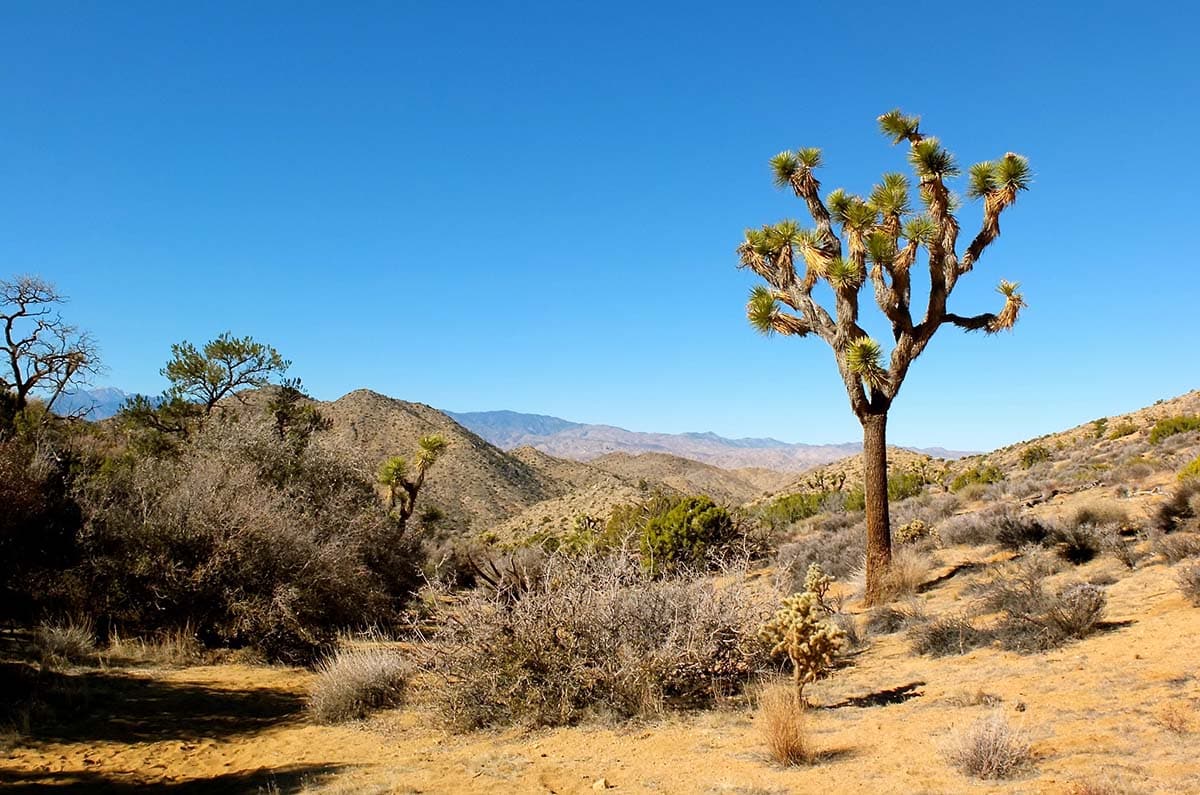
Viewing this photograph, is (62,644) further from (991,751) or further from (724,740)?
(991,751)

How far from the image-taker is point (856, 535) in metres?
16.8

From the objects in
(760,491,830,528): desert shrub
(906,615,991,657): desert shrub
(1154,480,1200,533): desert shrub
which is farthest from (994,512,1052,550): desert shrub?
(760,491,830,528): desert shrub

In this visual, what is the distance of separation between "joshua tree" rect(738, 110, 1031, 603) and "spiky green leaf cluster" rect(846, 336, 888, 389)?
0.05 ft

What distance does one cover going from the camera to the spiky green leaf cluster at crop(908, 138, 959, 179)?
1190 centimetres

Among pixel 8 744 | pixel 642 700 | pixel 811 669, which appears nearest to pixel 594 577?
pixel 642 700

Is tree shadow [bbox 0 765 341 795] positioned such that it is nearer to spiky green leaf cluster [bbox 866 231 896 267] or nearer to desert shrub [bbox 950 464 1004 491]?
spiky green leaf cluster [bbox 866 231 896 267]

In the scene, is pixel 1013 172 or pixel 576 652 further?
pixel 1013 172

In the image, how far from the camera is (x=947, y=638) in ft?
27.7


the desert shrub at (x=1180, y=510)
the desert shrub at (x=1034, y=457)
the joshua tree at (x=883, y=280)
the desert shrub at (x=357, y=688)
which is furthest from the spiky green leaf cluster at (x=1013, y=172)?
the desert shrub at (x=1034, y=457)

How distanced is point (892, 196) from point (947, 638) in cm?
722

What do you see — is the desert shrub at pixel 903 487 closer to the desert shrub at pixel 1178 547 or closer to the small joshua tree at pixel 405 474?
the desert shrub at pixel 1178 547

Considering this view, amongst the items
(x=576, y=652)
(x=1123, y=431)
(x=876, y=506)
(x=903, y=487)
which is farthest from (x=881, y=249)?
(x=1123, y=431)

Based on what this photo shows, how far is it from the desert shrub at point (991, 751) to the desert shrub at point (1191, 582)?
477 cm

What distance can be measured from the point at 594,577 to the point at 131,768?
4511 mm
